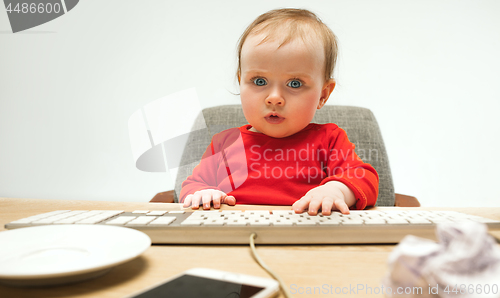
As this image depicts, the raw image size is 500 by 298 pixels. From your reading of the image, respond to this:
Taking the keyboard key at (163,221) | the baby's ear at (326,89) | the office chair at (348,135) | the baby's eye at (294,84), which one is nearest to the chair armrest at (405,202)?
the office chair at (348,135)

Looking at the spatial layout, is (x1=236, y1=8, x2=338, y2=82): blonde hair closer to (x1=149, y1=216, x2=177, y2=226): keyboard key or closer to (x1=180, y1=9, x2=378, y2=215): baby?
Result: (x1=180, y1=9, x2=378, y2=215): baby

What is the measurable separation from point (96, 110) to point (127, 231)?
6.65ft

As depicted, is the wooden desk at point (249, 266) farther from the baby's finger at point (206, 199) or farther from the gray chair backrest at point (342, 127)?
the gray chair backrest at point (342, 127)

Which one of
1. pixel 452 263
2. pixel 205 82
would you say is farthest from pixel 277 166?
pixel 205 82

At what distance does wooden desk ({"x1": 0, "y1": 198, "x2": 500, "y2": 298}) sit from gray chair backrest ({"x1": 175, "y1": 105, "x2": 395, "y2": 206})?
0.83 m

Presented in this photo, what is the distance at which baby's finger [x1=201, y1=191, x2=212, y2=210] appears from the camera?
0.70m

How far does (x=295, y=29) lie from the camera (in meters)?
0.90

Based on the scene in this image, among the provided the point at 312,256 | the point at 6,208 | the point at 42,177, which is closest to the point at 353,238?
the point at 312,256

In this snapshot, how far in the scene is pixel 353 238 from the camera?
0.42m

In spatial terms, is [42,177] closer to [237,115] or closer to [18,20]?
[18,20]

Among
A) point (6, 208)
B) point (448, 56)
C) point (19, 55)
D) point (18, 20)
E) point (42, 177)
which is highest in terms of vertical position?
point (18, 20)

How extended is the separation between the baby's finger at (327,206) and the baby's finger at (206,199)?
0.90ft

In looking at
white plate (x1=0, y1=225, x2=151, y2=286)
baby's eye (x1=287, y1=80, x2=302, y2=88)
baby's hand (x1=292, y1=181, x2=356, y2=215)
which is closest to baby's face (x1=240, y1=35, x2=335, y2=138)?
baby's eye (x1=287, y1=80, x2=302, y2=88)

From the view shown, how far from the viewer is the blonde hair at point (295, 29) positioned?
891 mm
